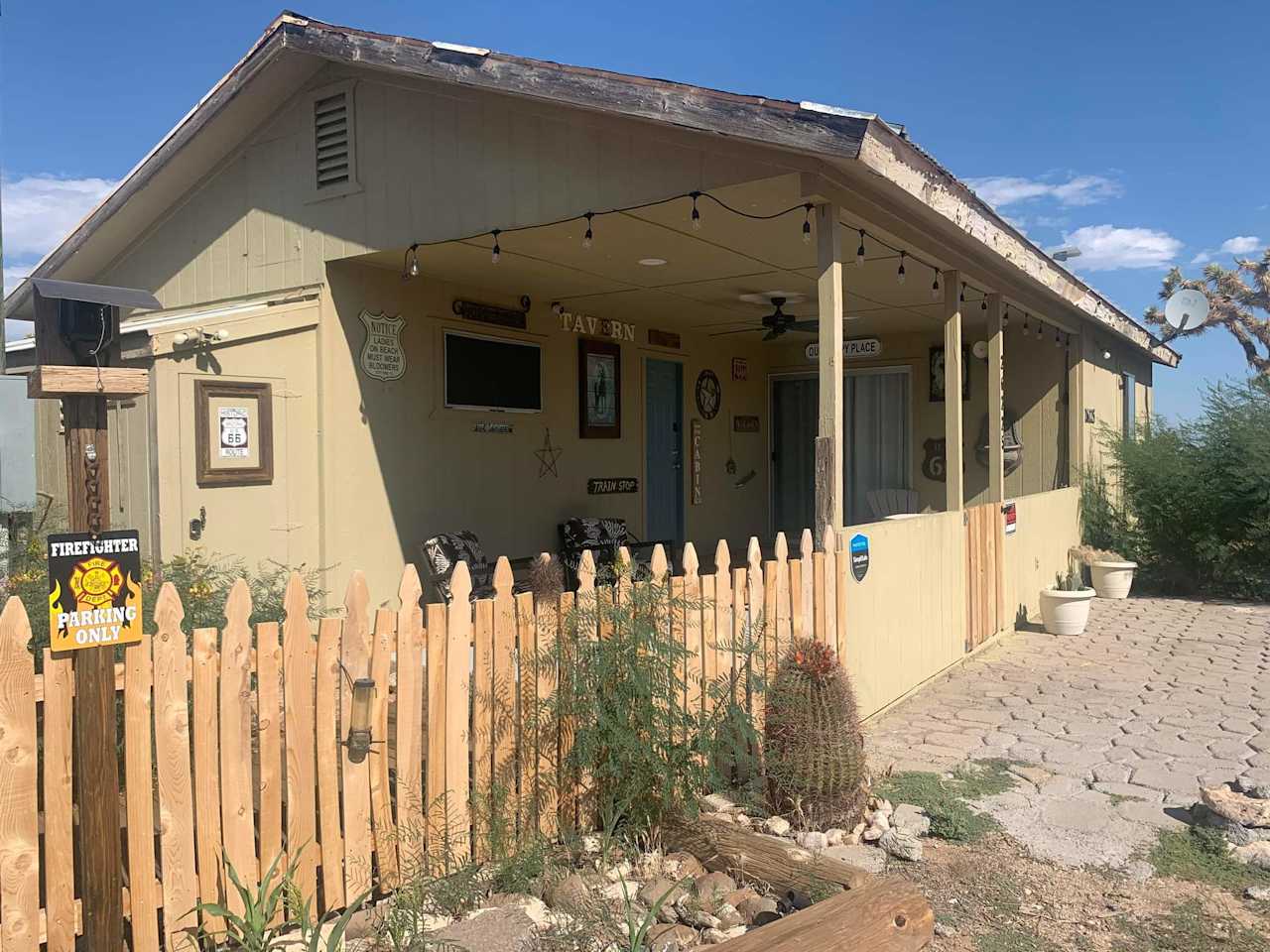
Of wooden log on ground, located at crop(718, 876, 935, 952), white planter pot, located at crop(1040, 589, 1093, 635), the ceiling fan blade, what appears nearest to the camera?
wooden log on ground, located at crop(718, 876, 935, 952)

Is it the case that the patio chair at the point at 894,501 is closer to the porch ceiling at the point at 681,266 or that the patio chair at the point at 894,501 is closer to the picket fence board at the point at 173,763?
the porch ceiling at the point at 681,266

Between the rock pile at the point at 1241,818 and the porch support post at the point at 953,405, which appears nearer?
the rock pile at the point at 1241,818

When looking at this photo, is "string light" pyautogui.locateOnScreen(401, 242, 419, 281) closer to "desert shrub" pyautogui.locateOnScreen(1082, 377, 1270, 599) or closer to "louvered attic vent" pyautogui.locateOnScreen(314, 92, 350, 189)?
"louvered attic vent" pyautogui.locateOnScreen(314, 92, 350, 189)

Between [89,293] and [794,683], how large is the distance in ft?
9.51

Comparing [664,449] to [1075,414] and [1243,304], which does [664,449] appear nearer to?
[1075,414]

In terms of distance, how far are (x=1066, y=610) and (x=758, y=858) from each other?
5.63 metres

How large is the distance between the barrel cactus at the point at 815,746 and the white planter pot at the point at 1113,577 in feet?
23.2

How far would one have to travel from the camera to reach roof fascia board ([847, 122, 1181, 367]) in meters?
4.73

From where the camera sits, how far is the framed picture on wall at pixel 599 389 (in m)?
9.28

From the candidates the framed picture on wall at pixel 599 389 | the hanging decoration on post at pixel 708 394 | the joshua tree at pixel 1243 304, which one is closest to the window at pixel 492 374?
the framed picture on wall at pixel 599 389

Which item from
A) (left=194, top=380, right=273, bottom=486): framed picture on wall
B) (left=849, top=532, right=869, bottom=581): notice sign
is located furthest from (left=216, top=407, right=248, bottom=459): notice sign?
(left=849, top=532, right=869, bottom=581): notice sign

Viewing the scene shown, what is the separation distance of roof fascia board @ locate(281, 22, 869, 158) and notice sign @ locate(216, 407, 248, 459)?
93.2 inches

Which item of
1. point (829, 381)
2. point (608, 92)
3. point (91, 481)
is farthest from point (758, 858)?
point (608, 92)

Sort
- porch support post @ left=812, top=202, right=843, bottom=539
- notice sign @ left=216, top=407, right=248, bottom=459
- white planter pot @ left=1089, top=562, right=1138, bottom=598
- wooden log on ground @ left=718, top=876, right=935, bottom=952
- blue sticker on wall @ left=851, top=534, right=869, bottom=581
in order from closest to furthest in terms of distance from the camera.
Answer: wooden log on ground @ left=718, top=876, right=935, bottom=952 → porch support post @ left=812, top=202, right=843, bottom=539 → blue sticker on wall @ left=851, top=534, right=869, bottom=581 → notice sign @ left=216, top=407, right=248, bottom=459 → white planter pot @ left=1089, top=562, right=1138, bottom=598
